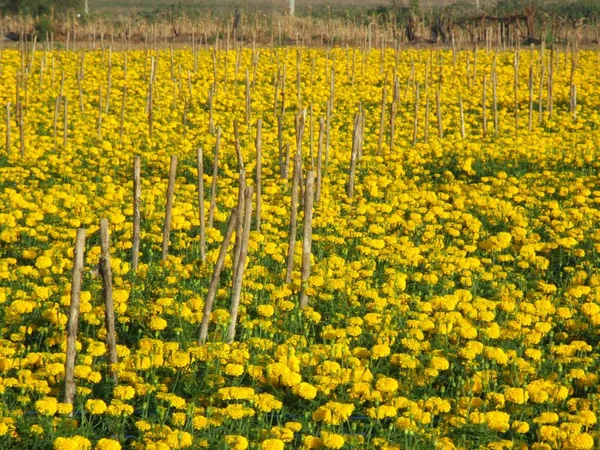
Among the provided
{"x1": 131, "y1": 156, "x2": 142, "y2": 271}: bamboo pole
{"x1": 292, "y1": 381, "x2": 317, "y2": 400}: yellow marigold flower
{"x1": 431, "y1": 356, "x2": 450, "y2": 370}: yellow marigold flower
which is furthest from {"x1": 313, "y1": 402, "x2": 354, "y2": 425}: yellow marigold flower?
{"x1": 131, "y1": 156, "x2": 142, "y2": 271}: bamboo pole

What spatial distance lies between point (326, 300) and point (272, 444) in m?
2.40

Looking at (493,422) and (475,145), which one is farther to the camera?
(475,145)

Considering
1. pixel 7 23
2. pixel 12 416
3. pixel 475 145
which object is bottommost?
pixel 12 416

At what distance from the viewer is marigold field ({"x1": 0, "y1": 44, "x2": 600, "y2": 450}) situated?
185 inches

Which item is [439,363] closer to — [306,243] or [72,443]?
[306,243]

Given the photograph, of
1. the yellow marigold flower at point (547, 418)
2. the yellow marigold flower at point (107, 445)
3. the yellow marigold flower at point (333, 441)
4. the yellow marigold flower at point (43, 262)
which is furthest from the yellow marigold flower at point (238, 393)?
the yellow marigold flower at point (43, 262)

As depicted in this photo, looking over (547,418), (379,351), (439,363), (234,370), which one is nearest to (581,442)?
(547,418)

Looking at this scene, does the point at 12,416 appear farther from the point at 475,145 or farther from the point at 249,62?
the point at 249,62

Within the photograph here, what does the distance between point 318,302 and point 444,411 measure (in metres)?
2.05

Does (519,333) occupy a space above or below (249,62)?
below

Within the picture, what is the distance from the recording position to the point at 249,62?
2058 cm

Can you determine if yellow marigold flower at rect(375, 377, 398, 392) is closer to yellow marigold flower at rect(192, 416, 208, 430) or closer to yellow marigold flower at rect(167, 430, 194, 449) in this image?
Result: yellow marigold flower at rect(192, 416, 208, 430)

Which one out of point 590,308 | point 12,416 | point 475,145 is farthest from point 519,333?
point 475,145

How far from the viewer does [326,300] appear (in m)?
6.55
